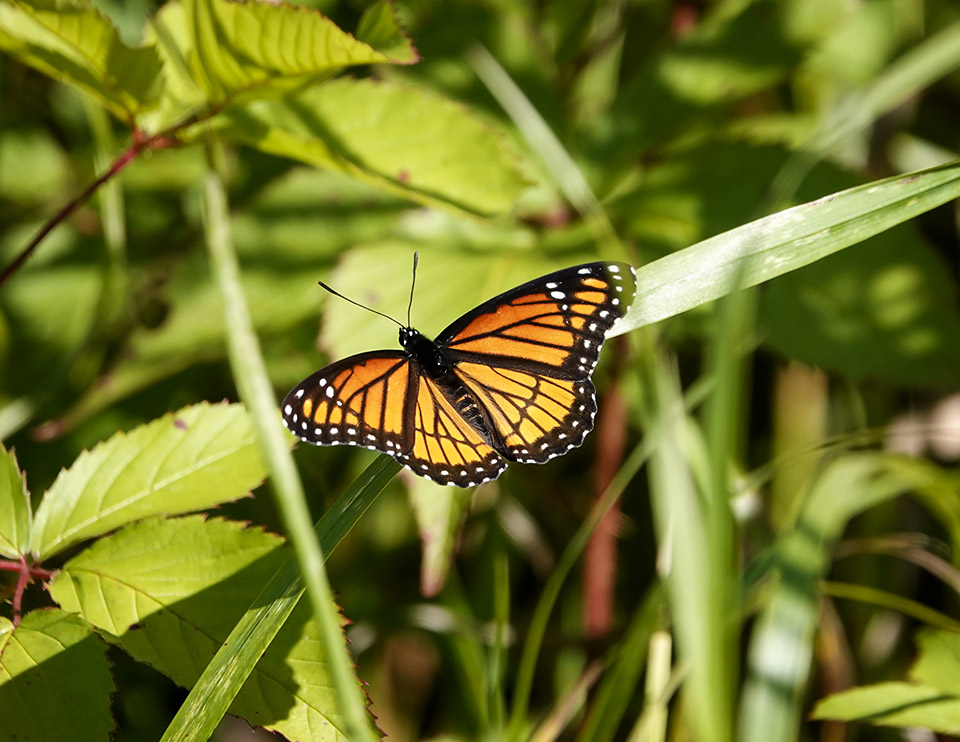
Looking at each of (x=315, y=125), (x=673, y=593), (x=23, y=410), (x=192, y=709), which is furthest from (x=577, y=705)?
(x=23, y=410)

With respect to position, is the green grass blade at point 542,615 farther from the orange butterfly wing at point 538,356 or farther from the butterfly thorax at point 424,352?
the butterfly thorax at point 424,352

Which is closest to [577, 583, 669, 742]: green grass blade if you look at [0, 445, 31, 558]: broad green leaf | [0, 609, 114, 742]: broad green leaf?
[0, 609, 114, 742]: broad green leaf

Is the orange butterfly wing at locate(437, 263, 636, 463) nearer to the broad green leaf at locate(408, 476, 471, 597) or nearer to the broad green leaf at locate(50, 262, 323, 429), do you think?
the broad green leaf at locate(408, 476, 471, 597)

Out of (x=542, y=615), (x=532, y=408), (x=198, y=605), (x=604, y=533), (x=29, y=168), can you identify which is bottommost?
(x=198, y=605)

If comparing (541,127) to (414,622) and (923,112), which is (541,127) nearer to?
(414,622)

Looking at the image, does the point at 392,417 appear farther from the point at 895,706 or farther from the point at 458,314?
the point at 895,706

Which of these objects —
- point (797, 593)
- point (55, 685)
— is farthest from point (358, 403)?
point (797, 593)

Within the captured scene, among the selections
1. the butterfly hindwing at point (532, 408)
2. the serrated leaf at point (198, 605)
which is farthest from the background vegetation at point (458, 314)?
the butterfly hindwing at point (532, 408)
